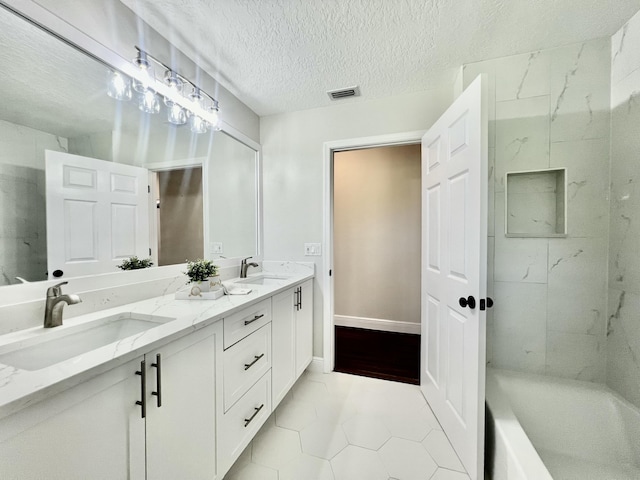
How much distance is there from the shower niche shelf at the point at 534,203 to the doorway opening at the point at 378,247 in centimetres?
134

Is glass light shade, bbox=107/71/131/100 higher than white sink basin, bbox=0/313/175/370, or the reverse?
glass light shade, bbox=107/71/131/100

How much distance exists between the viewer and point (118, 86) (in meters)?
1.28

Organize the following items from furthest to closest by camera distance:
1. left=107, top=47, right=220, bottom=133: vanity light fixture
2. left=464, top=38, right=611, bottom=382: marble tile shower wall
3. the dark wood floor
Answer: the dark wood floor
left=464, top=38, right=611, bottom=382: marble tile shower wall
left=107, top=47, right=220, bottom=133: vanity light fixture

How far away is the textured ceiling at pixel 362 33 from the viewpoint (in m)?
1.29

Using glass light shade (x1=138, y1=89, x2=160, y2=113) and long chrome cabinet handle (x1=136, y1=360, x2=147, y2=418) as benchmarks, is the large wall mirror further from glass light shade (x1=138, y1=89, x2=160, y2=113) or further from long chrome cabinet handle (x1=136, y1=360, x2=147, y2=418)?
long chrome cabinet handle (x1=136, y1=360, x2=147, y2=418)

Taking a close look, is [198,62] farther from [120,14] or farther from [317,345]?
[317,345]

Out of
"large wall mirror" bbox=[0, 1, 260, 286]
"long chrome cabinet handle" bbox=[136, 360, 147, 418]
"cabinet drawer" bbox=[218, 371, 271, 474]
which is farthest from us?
"cabinet drawer" bbox=[218, 371, 271, 474]

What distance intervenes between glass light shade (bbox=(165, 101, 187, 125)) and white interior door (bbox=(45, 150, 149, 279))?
16.0 inches

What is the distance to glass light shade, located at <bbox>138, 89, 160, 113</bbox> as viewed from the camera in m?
1.40

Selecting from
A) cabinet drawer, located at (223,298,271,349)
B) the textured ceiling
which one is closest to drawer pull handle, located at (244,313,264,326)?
cabinet drawer, located at (223,298,271,349)

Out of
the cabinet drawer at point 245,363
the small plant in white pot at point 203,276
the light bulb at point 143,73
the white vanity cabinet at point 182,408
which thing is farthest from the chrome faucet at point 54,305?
the light bulb at point 143,73

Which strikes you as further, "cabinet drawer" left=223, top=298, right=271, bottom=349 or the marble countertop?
"cabinet drawer" left=223, top=298, right=271, bottom=349

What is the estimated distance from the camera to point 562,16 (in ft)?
4.46

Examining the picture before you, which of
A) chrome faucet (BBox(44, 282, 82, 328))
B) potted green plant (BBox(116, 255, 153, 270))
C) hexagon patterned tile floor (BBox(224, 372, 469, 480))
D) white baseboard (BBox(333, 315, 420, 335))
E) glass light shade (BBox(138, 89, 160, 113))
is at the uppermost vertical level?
glass light shade (BBox(138, 89, 160, 113))
